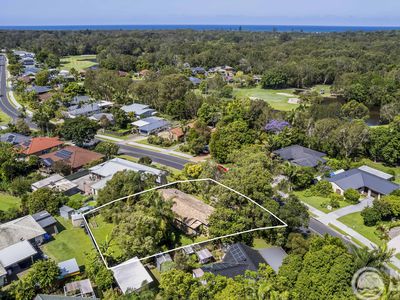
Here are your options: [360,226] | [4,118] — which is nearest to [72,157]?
[4,118]

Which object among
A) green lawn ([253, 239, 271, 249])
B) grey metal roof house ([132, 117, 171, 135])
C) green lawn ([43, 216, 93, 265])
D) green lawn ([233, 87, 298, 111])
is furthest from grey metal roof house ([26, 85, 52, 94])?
green lawn ([253, 239, 271, 249])

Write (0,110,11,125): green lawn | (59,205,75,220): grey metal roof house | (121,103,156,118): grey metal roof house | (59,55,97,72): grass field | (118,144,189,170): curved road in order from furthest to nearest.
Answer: (59,55,97,72): grass field, (121,103,156,118): grey metal roof house, (0,110,11,125): green lawn, (118,144,189,170): curved road, (59,205,75,220): grey metal roof house

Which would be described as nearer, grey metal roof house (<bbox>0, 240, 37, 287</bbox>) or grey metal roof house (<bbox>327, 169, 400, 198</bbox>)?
grey metal roof house (<bbox>0, 240, 37, 287</bbox>)

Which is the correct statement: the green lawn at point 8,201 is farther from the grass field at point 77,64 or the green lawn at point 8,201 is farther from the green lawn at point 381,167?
the grass field at point 77,64

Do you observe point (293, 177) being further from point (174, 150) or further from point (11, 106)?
point (11, 106)

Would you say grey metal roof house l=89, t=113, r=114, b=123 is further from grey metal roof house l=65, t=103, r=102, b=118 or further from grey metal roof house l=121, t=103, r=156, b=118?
grey metal roof house l=121, t=103, r=156, b=118

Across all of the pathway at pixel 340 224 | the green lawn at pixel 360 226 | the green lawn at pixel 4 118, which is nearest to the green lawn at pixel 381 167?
the pathway at pixel 340 224

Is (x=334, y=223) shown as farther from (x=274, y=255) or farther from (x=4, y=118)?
(x=4, y=118)
